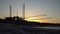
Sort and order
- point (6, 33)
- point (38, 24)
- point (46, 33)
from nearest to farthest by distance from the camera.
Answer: point (6, 33)
point (46, 33)
point (38, 24)

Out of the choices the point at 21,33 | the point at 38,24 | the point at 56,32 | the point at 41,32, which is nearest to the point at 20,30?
the point at 21,33

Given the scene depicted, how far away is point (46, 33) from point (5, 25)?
3.85m

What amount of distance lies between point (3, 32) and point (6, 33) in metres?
0.27

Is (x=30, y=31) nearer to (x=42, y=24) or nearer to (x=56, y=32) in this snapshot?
(x=56, y=32)

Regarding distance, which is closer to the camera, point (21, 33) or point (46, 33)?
point (21, 33)

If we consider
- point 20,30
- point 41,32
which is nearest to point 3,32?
point 20,30

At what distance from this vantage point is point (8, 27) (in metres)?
18.2

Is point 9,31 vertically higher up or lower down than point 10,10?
lower down

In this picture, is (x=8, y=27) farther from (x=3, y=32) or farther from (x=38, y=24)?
(x=38, y=24)

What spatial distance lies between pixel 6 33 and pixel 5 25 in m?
1.45

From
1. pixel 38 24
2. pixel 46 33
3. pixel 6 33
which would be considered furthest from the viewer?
pixel 38 24

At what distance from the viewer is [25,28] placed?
1880cm

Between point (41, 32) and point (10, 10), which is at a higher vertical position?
point (10, 10)

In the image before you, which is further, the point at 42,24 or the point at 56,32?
the point at 42,24
